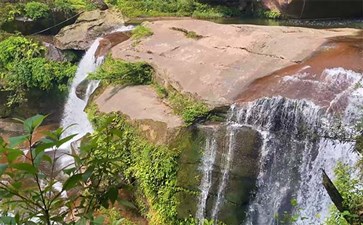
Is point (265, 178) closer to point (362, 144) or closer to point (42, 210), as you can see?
point (362, 144)

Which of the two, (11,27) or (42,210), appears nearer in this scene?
(42,210)

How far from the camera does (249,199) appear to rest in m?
6.71

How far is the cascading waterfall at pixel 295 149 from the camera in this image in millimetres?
6195

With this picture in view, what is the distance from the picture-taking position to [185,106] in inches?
285

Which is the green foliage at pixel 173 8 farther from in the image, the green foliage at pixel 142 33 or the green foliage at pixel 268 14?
the green foliage at pixel 142 33

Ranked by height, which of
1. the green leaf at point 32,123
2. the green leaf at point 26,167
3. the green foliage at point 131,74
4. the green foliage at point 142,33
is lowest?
the green foliage at point 131,74

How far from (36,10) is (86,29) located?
204 cm

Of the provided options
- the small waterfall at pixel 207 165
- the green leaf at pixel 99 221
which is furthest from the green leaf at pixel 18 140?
the small waterfall at pixel 207 165

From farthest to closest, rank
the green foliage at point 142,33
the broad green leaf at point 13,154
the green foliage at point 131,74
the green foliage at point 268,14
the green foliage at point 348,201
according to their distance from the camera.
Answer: the green foliage at point 268,14
the green foliage at point 142,33
the green foliage at point 131,74
the green foliage at point 348,201
the broad green leaf at point 13,154

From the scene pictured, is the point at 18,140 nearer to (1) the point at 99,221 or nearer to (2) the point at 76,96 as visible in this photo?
(1) the point at 99,221

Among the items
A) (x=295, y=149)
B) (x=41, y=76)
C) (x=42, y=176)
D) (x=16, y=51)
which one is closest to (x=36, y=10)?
(x=16, y=51)

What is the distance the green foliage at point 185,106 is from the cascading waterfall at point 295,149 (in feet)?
1.41

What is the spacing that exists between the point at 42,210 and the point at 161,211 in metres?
5.63

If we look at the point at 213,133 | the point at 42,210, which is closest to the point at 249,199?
the point at 213,133
